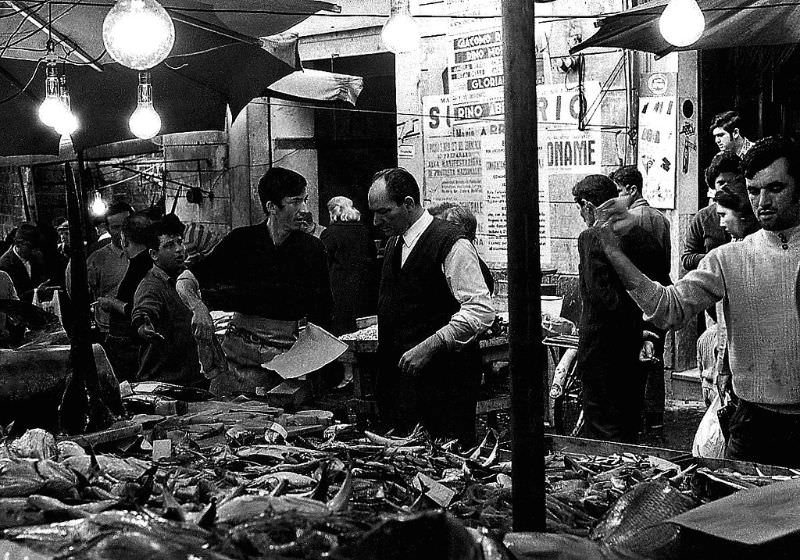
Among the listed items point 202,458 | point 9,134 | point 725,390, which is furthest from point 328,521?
point 9,134

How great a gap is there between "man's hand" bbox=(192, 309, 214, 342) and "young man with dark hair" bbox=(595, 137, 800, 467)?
2.93m

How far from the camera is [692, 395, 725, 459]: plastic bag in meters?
5.04

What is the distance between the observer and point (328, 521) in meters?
2.39

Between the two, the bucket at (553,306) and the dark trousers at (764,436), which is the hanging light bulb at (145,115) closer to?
the bucket at (553,306)

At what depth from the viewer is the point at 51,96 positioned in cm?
751

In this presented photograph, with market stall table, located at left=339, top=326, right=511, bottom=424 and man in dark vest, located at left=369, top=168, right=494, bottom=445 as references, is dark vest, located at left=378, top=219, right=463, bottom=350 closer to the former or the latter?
man in dark vest, located at left=369, top=168, right=494, bottom=445

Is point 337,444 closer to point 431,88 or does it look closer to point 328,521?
point 328,521

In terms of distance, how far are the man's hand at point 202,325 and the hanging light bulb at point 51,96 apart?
2227mm

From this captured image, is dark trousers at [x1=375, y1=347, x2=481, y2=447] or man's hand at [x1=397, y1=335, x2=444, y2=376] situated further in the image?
dark trousers at [x1=375, y1=347, x2=481, y2=447]

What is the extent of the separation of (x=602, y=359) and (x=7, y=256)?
28.0 ft

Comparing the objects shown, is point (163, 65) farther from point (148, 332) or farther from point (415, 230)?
point (415, 230)

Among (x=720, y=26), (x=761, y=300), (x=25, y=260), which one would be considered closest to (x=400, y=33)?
(x=720, y=26)

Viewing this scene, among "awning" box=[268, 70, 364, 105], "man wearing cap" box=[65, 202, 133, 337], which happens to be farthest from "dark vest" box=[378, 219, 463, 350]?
"man wearing cap" box=[65, 202, 133, 337]

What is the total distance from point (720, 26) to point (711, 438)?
11.5 feet
